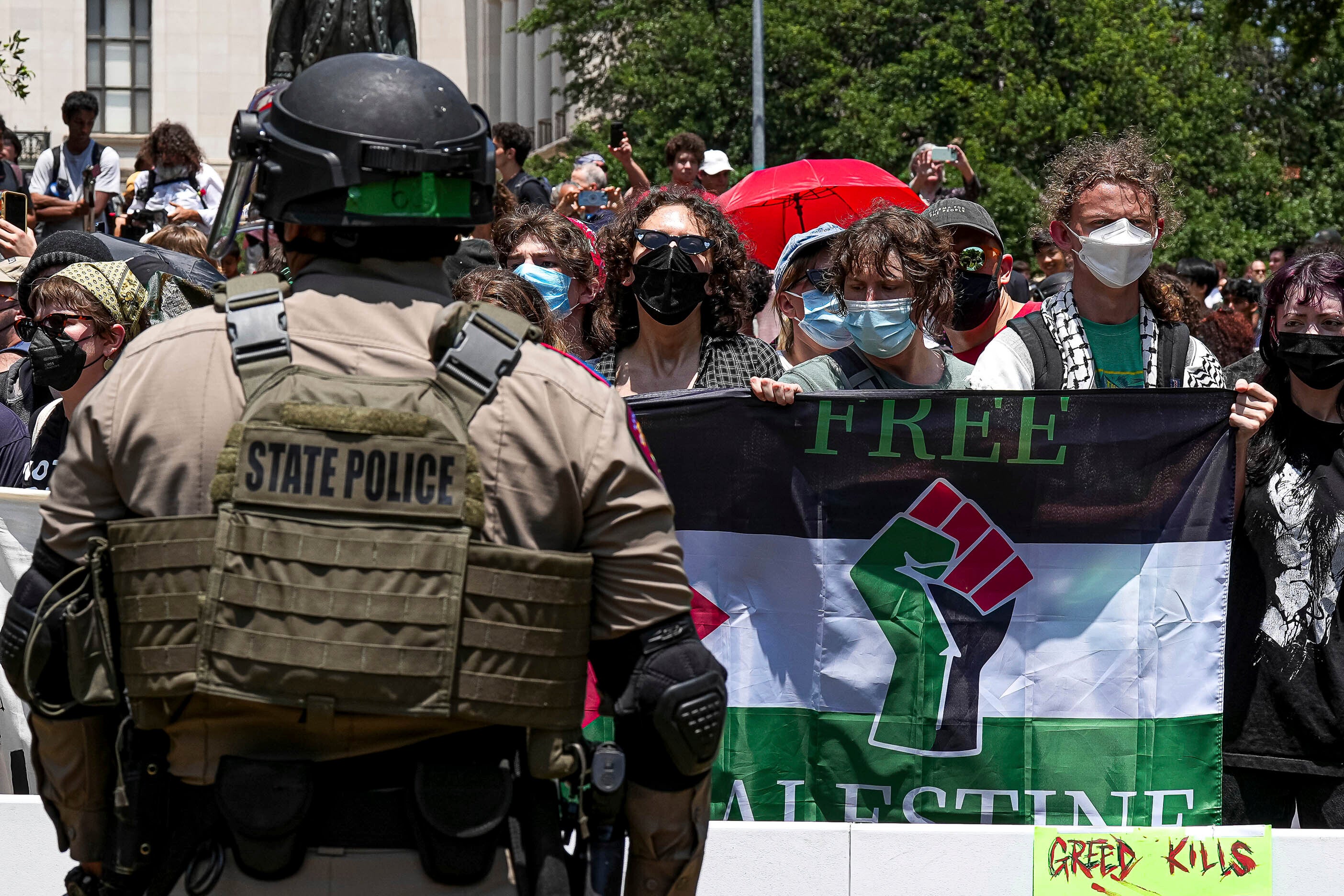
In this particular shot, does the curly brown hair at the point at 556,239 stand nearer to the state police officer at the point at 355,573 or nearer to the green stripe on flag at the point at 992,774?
the green stripe on flag at the point at 992,774

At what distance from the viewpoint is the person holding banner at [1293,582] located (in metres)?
4.24

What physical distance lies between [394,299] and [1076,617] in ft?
8.50

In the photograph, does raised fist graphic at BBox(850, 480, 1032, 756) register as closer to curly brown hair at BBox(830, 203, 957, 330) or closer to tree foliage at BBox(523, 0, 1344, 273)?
curly brown hair at BBox(830, 203, 957, 330)

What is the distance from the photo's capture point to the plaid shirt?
5.14 m

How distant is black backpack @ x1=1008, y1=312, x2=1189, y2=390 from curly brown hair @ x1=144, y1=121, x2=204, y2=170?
7549mm

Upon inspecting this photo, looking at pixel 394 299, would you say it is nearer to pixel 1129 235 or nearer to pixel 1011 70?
pixel 1129 235

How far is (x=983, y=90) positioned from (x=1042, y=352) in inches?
987

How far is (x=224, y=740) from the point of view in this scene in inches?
99.3

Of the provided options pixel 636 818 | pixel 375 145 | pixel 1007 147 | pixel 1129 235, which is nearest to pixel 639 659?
pixel 636 818

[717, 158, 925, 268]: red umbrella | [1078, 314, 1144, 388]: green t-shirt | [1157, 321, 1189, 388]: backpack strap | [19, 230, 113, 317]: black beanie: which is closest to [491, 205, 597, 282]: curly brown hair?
[19, 230, 113, 317]: black beanie

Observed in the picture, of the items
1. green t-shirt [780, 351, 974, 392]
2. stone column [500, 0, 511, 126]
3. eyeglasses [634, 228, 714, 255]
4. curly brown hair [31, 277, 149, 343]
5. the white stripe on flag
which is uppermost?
stone column [500, 0, 511, 126]

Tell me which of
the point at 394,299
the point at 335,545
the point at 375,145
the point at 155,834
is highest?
the point at 375,145

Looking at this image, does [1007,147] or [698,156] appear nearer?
[698,156]

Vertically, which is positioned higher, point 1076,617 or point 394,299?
point 394,299
